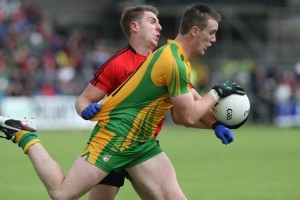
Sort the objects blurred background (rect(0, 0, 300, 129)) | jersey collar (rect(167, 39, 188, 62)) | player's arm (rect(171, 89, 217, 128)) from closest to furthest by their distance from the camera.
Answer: player's arm (rect(171, 89, 217, 128)) < jersey collar (rect(167, 39, 188, 62)) < blurred background (rect(0, 0, 300, 129))

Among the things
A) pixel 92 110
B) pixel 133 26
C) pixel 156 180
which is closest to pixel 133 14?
pixel 133 26

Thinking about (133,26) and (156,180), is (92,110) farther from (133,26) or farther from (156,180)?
(133,26)

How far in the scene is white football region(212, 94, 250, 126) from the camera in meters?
6.92

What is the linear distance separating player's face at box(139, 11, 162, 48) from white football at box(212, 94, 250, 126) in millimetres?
935

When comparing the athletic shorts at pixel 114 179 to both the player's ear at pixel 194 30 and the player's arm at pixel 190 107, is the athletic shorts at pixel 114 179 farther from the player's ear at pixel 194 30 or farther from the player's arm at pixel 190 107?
the player's ear at pixel 194 30

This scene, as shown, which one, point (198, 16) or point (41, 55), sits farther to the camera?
point (41, 55)

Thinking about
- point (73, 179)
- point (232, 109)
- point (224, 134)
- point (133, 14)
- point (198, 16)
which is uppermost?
point (198, 16)

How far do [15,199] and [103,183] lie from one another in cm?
288

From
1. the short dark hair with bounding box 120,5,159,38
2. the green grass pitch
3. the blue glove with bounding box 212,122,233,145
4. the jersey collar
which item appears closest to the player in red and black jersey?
the short dark hair with bounding box 120,5,159,38

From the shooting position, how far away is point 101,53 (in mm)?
26453

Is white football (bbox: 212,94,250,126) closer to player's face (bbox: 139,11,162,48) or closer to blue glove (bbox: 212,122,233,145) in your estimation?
blue glove (bbox: 212,122,233,145)

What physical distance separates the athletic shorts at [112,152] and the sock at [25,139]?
1.71 feet

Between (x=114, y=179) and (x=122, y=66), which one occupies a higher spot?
(x=122, y=66)

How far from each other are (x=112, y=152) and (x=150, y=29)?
1382 millimetres
